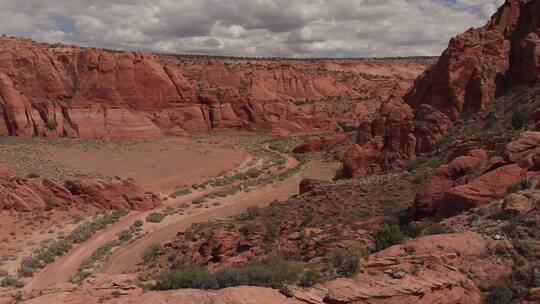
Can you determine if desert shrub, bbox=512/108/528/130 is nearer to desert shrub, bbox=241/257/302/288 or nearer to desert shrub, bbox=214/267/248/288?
desert shrub, bbox=241/257/302/288

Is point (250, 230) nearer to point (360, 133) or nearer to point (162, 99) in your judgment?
point (360, 133)

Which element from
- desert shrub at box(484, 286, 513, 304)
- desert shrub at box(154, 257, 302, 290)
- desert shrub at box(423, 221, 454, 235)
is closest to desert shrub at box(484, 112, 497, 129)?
desert shrub at box(423, 221, 454, 235)

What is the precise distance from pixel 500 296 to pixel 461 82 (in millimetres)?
20701

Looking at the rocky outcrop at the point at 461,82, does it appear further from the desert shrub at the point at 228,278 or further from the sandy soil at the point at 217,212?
the desert shrub at the point at 228,278

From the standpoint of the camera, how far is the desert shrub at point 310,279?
27.7ft

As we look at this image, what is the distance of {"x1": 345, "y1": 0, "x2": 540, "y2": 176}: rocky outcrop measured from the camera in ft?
83.3

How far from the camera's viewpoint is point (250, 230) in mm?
17281

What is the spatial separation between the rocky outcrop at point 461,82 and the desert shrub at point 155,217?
11475mm

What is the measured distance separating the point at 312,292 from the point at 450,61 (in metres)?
23.0

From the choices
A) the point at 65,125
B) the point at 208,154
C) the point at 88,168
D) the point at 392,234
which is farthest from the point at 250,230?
the point at 65,125

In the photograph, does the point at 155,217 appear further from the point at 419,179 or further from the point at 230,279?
the point at 230,279

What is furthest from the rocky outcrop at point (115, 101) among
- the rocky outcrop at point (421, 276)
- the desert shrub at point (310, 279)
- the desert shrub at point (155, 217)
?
the rocky outcrop at point (421, 276)

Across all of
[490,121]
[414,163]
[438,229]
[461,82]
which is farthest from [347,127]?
[438,229]

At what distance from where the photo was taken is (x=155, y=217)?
24188mm
